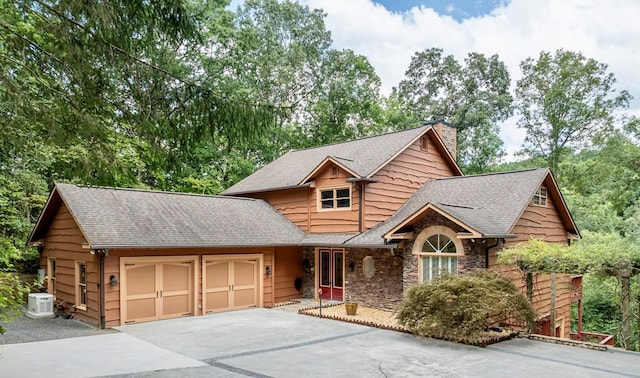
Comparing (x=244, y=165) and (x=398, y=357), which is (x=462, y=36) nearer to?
(x=244, y=165)

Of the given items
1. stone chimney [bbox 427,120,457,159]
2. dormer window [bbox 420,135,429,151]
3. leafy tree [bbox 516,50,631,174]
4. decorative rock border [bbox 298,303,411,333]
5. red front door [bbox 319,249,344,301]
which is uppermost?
leafy tree [bbox 516,50,631,174]

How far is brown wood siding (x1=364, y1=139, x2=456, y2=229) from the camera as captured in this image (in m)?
15.3

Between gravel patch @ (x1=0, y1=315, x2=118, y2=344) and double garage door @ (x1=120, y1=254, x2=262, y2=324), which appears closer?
gravel patch @ (x1=0, y1=315, x2=118, y2=344)

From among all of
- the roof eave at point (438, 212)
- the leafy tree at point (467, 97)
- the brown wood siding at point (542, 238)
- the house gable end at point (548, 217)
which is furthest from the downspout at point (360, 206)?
the leafy tree at point (467, 97)

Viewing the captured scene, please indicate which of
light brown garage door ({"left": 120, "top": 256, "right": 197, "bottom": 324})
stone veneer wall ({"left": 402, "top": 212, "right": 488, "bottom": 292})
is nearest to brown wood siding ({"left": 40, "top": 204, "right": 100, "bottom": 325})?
light brown garage door ({"left": 120, "top": 256, "right": 197, "bottom": 324})

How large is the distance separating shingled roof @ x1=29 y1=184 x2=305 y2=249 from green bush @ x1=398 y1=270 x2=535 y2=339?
5787 mm

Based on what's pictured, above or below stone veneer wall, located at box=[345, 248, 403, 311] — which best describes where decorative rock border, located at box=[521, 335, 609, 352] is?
below

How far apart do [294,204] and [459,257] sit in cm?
714

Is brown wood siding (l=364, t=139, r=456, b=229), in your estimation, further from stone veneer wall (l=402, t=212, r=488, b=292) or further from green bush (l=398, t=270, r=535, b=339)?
green bush (l=398, t=270, r=535, b=339)

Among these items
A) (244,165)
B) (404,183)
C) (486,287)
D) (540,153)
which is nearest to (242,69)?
(244,165)

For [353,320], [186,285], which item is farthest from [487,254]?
[186,285]

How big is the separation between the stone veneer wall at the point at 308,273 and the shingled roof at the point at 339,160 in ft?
8.53

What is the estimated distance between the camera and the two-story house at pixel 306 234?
39.5 ft

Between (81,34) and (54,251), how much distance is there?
1060cm
